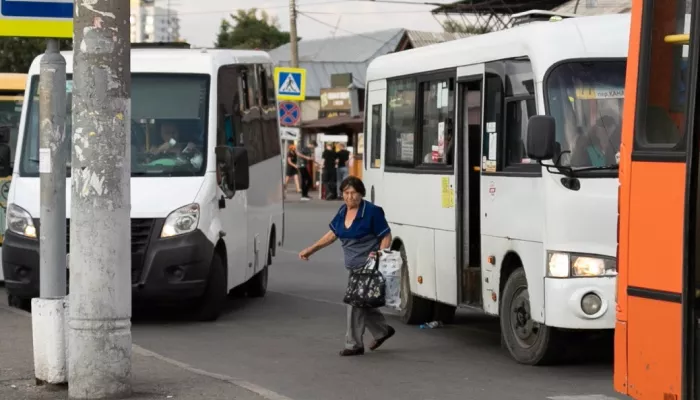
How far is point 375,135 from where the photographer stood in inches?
642

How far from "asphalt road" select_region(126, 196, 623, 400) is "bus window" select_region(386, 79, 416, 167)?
168 centimetres

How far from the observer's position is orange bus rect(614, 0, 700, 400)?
7.32 metres

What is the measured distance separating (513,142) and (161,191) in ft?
13.5

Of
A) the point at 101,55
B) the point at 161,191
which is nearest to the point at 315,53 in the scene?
the point at 161,191

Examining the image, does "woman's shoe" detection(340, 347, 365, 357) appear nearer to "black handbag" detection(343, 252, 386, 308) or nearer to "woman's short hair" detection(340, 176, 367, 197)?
"black handbag" detection(343, 252, 386, 308)

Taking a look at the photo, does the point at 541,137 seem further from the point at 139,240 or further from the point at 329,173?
the point at 329,173

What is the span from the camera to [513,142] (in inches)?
493

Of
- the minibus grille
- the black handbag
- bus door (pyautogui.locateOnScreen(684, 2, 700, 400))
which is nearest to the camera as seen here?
bus door (pyautogui.locateOnScreen(684, 2, 700, 400))

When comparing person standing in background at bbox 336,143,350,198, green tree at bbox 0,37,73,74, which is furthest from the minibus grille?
green tree at bbox 0,37,73,74

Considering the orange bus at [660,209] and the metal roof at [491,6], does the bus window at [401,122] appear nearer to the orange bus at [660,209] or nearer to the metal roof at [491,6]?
the orange bus at [660,209]

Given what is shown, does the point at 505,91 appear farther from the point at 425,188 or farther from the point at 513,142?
the point at 425,188

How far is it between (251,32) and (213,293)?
338 ft

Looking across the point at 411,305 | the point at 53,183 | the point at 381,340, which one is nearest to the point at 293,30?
the point at 411,305

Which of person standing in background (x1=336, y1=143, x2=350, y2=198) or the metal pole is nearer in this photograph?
the metal pole
